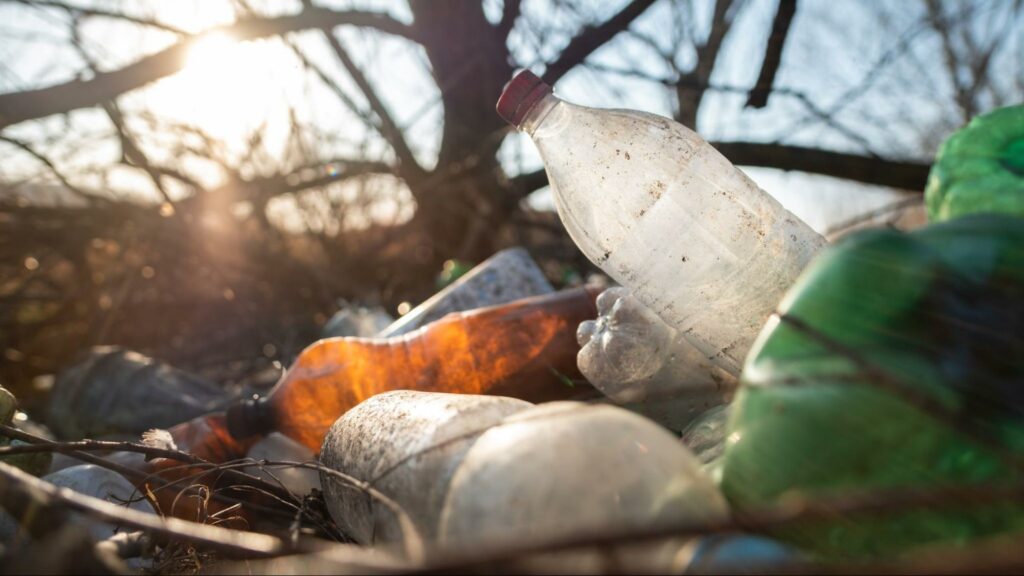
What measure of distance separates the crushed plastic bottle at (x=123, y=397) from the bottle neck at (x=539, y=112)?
140cm

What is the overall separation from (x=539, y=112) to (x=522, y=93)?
74mm

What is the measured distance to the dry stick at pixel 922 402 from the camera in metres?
0.58

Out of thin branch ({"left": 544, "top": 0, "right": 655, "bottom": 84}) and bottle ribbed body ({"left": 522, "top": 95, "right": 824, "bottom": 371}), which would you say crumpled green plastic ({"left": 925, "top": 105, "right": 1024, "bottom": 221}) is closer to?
bottle ribbed body ({"left": 522, "top": 95, "right": 824, "bottom": 371})

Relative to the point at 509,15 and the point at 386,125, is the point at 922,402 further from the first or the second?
the point at 386,125

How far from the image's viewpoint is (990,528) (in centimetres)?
62

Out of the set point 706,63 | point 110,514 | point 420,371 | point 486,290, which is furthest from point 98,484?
point 706,63

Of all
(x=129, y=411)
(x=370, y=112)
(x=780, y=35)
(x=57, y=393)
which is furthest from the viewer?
(x=370, y=112)

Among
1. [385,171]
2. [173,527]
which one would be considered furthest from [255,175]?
[173,527]

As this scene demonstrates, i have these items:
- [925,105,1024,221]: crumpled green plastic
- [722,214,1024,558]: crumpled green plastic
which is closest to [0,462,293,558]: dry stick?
[722,214,1024,558]: crumpled green plastic

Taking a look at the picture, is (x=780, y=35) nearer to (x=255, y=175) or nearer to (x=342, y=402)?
(x=342, y=402)

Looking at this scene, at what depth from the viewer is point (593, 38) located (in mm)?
3158

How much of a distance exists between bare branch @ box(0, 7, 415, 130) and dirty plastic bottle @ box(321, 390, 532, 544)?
2502 mm

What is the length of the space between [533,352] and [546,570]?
4.43 feet

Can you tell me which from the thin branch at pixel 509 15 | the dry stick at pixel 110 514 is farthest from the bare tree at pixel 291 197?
the dry stick at pixel 110 514
